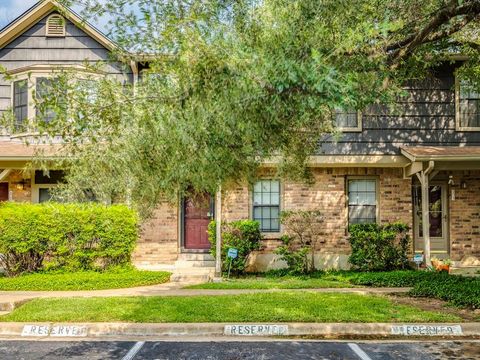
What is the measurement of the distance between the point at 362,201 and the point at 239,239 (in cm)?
395

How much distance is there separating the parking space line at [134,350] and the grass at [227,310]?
0.75 meters

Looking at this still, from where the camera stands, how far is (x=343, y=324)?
729cm

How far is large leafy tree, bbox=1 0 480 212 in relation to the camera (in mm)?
4391

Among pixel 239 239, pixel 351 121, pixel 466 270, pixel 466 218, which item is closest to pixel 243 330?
pixel 239 239

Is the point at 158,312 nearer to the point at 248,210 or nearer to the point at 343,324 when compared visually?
the point at 343,324

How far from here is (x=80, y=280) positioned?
1092cm

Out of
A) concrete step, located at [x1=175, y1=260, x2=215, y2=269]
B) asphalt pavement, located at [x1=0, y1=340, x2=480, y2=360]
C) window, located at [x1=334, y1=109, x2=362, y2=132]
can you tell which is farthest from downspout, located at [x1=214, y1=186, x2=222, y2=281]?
asphalt pavement, located at [x1=0, y1=340, x2=480, y2=360]

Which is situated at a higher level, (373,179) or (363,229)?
(373,179)

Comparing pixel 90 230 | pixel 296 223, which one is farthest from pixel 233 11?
pixel 296 223

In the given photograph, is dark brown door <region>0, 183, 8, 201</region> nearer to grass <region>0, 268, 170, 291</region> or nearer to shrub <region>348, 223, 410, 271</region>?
grass <region>0, 268, 170, 291</region>

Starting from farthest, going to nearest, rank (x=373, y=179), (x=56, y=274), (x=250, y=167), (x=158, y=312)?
(x=373, y=179) < (x=56, y=274) < (x=158, y=312) < (x=250, y=167)

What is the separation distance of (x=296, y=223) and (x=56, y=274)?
6.31 meters

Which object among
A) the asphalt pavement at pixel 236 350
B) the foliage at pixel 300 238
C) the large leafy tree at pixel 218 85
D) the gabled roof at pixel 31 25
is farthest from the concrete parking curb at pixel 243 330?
the gabled roof at pixel 31 25

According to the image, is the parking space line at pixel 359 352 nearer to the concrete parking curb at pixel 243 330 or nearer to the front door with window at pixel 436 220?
the concrete parking curb at pixel 243 330
